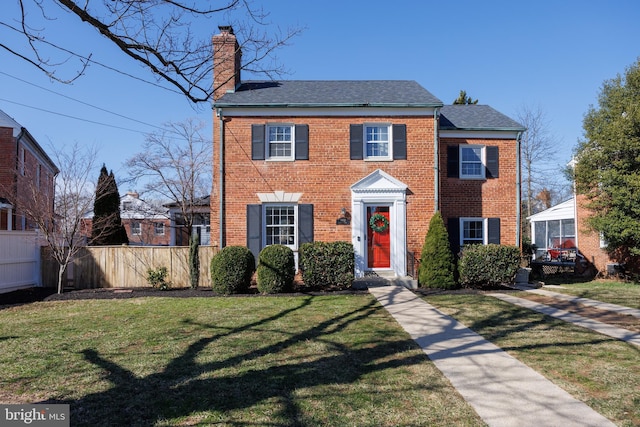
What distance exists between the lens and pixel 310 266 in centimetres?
1108

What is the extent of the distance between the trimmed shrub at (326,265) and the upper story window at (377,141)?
11.9ft

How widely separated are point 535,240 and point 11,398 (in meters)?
24.7

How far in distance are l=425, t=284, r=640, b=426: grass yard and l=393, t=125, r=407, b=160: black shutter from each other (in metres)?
5.46

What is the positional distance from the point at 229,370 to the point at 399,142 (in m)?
9.87

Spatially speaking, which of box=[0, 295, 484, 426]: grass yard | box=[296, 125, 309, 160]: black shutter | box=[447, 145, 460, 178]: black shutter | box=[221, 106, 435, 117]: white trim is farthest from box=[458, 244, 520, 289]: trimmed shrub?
box=[296, 125, 309, 160]: black shutter

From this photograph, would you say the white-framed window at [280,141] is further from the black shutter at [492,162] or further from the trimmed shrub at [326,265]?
the black shutter at [492,162]

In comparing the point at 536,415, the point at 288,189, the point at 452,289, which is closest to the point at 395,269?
the point at 452,289

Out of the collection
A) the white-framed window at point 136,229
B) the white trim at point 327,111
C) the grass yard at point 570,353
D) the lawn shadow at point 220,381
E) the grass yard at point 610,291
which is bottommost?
the grass yard at point 610,291

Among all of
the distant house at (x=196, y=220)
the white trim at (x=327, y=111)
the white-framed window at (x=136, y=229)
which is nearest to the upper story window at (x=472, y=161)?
the white trim at (x=327, y=111)

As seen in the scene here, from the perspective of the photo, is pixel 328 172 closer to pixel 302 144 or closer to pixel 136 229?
pixel 302 144

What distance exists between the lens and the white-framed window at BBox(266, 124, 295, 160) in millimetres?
12906

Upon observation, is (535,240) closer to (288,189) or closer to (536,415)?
(288,189)

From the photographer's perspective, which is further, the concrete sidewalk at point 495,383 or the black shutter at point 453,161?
the black shutter at point 453,161

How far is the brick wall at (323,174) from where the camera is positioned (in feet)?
41.6
